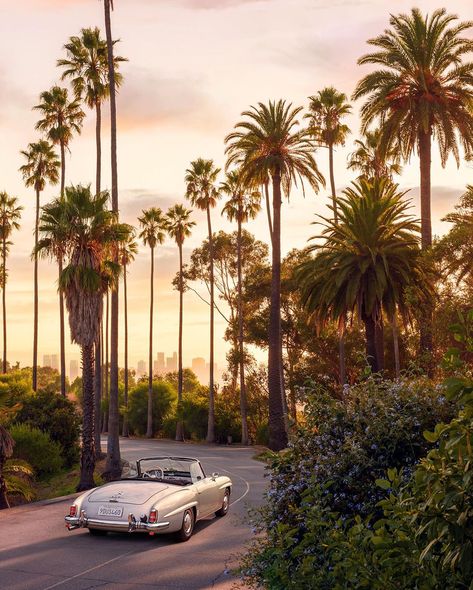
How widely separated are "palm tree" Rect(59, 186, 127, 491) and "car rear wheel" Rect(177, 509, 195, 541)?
36.8 ft

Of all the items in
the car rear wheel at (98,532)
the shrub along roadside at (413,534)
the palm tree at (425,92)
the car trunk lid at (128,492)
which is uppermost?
the palm tree at (425,92)

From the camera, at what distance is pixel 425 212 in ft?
106

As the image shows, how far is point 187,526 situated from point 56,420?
65.6 ft

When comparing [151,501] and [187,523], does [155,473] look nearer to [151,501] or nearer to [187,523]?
[187,523]

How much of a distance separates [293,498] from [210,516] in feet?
30.0

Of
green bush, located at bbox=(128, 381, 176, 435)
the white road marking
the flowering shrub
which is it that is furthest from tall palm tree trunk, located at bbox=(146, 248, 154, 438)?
the flowering shrub

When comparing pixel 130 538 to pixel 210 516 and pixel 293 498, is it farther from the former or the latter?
pixel 293 498

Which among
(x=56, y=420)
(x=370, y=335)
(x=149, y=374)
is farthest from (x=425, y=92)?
(x=149, y=374)

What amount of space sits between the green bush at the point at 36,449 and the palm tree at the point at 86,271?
5298mm

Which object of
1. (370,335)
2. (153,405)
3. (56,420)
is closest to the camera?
(370,335)

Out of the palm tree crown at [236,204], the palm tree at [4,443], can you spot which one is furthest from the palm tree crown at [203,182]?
the palm tree at [4,443]

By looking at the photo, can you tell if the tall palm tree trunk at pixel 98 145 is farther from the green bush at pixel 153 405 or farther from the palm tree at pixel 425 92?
the green bush at pixel 153 405

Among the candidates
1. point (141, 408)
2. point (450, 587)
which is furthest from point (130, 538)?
point (141, 408)

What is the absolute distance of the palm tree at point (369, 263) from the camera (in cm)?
3127
